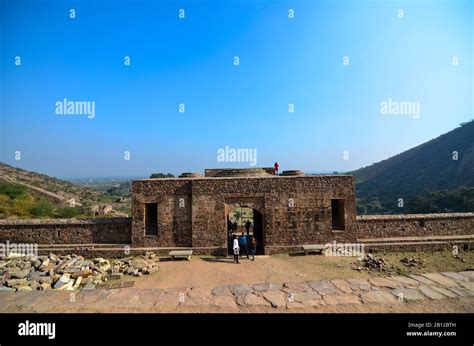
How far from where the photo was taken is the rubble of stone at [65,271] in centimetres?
824

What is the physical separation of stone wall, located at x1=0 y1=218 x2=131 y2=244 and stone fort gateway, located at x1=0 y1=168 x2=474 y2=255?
4 centimetres

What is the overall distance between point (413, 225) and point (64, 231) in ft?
53.4

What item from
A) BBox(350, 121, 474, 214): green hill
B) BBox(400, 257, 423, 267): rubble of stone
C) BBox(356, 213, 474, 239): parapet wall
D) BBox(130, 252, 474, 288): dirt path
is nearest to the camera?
BBox(130, 252, 474, 288): dirt path

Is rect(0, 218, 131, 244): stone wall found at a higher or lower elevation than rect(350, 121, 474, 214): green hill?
lower

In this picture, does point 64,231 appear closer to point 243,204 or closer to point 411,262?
point 243,204

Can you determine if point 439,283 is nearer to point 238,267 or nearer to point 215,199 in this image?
point 238,267

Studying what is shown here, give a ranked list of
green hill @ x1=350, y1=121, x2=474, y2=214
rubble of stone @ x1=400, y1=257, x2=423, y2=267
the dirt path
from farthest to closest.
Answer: green hill @ x1=350, y1=121, x2=474, y2=214 → rubble of stone @ x1=400, y1=257, x2=423, y2=267 → the dirt path

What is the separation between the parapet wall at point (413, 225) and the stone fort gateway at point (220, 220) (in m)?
0.47

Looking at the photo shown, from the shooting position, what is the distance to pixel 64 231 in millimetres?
12281

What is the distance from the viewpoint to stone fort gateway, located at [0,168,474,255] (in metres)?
11.7

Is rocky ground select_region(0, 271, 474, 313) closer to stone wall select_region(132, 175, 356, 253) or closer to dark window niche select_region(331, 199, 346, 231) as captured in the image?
stone wall select_region(132, 175, 356, 253)

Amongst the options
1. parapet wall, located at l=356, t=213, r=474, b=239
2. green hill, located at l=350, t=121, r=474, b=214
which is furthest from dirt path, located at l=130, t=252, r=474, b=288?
green hill, located at l=350, t=121, r=474, b=214

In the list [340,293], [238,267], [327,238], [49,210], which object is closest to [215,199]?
[238,267]

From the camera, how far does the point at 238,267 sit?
10219 mm
